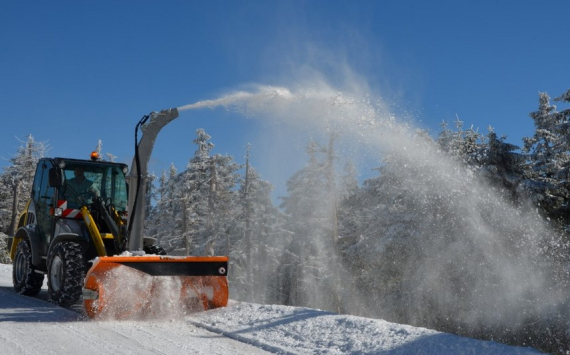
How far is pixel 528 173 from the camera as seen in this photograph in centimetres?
2008

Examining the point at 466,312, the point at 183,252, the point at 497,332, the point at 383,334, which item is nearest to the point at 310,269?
the point at 183,252

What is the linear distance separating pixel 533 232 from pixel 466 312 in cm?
398

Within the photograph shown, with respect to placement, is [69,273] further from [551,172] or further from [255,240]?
[255,240]

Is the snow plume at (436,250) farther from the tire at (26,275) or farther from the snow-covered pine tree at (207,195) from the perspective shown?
the snow-covered pine tree at (207,195)

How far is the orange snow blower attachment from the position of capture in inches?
283

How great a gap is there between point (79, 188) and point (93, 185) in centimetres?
28

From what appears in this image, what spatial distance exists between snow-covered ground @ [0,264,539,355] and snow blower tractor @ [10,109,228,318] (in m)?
0.38

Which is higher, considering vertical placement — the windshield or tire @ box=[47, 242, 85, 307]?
the windshield

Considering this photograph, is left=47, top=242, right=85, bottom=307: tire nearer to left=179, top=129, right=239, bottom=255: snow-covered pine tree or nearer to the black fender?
the black fender

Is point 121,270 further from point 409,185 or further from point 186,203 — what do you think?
point 186,203

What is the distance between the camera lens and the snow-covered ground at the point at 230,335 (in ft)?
18.1

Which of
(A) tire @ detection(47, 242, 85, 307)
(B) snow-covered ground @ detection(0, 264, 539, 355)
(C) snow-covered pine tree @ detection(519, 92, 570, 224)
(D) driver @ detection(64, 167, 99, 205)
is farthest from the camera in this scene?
(C) snow-covered pine tree @ detection(519, 92, 570, 224)

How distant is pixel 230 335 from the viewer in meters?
6.62

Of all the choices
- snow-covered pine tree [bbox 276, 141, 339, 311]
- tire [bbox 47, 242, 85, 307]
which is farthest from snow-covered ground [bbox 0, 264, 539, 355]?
snow-covered pine tree [bbox 276, 141, 339, 311]
